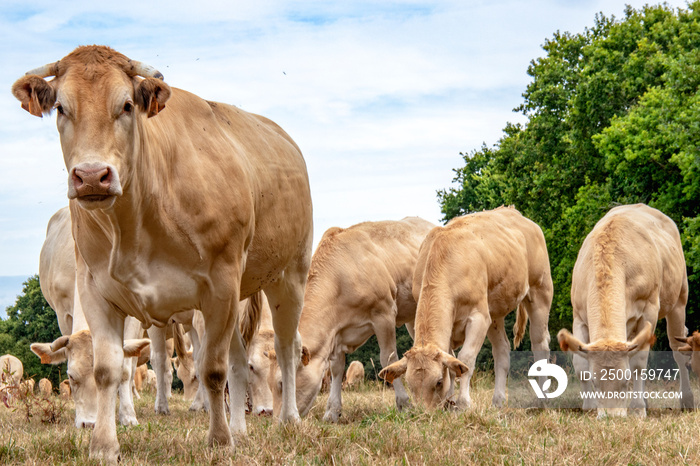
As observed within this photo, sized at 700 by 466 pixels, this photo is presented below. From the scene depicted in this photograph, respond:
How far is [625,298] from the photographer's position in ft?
34.2

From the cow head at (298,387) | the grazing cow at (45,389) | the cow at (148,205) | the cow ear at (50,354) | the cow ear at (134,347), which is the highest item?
the cow at (148,205)

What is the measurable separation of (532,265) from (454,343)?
242cm

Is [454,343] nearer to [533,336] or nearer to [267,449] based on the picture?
[533,336]

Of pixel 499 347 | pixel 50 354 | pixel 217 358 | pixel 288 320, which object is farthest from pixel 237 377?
pixel 499 347

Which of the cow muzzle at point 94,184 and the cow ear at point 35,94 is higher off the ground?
the cow ear at point 35,94

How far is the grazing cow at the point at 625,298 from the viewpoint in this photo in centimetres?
930

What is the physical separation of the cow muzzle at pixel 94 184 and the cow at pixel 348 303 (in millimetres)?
5599

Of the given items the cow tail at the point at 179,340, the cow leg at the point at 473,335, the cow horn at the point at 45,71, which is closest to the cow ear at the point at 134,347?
the cow horn at the point at 45,71

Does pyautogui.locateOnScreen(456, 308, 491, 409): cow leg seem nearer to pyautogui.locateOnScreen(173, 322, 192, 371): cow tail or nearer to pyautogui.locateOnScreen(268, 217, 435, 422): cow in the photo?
pyautogui.locateOnScreen(268, 217, 435, 422): cow

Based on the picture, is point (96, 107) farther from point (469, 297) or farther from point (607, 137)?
point (607, 137)

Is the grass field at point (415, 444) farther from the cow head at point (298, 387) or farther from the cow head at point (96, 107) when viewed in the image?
the cow head at point (298, 387)

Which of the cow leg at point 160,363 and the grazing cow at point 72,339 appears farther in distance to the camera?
the cow leg at point 160,363

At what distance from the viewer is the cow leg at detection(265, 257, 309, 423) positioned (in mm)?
7477

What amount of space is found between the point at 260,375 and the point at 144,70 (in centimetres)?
636
